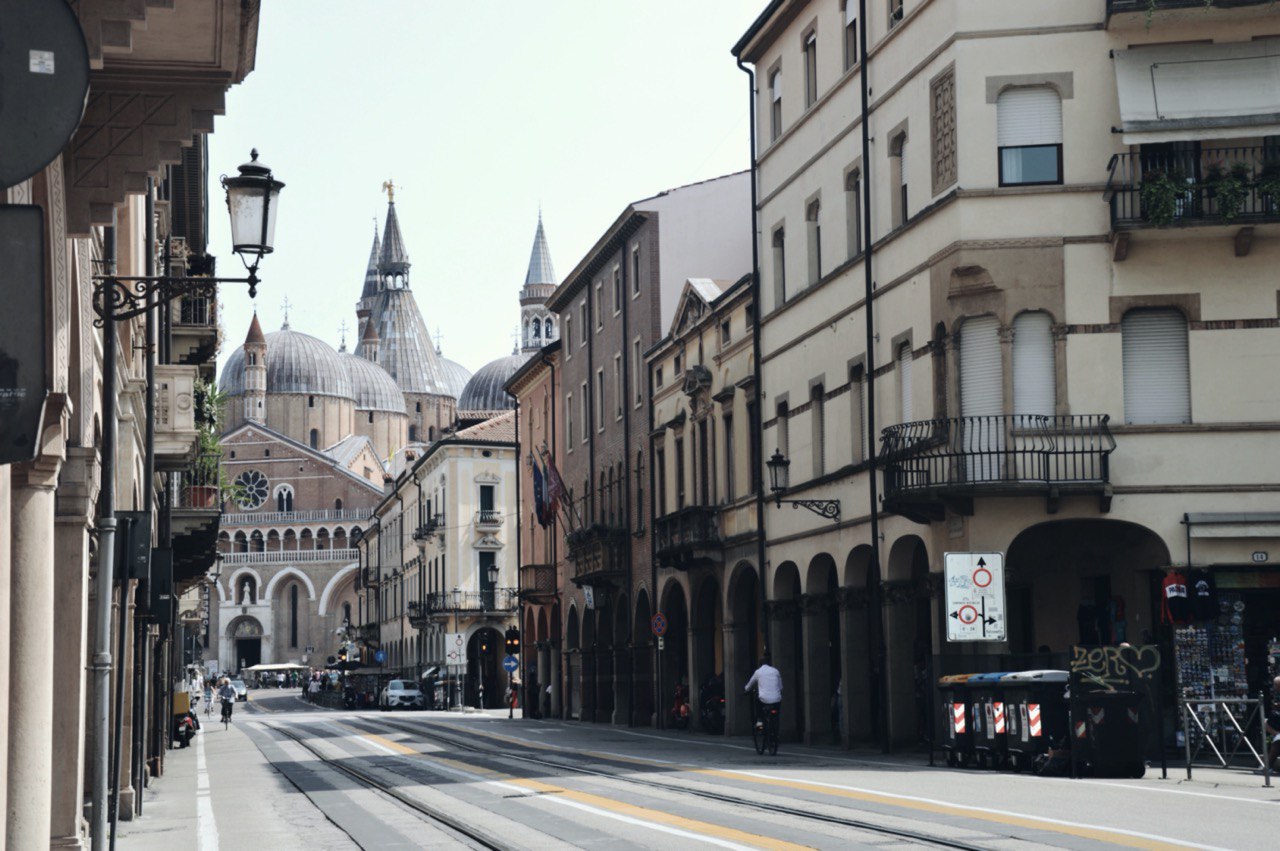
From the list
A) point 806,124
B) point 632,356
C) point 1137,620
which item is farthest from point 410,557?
point 1137,620

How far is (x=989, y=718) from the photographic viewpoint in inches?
943

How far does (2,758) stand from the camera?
9.41 metres

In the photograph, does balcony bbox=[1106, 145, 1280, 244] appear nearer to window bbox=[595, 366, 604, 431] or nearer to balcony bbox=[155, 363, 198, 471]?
balcony bbox=[155, 363, 198, 471]

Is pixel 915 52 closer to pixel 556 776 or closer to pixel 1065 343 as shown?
pixel 1065 343

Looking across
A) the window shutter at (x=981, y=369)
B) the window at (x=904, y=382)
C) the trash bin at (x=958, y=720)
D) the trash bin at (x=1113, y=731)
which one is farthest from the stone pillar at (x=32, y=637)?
the window at (x=904, y=382)

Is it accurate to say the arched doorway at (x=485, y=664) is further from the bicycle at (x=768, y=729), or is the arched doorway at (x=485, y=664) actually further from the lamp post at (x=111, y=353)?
the lamp post at (x=111, y=353)

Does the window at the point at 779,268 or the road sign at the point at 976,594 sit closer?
the road sign at the point at 976,594

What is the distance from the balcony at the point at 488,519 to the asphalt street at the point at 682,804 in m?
55.6

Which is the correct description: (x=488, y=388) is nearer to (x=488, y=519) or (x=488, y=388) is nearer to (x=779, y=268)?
(x=488, y=519)

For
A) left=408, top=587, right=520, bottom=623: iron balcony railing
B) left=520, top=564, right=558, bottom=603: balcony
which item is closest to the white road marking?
left=520, top=564, right=558, bottom=603: balcony

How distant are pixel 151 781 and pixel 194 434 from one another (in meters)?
7.39

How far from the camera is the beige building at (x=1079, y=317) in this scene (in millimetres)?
26578

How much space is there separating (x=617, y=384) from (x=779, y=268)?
15517 millimetres

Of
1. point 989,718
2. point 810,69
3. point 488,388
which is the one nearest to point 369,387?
point 488,388
